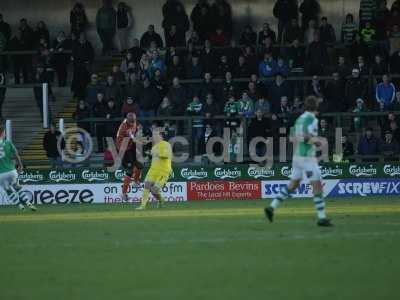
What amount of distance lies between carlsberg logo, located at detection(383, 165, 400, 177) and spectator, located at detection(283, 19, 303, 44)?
6171 millimetres

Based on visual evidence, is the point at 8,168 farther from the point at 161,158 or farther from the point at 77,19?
the point at 77,19

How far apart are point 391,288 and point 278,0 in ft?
74.0

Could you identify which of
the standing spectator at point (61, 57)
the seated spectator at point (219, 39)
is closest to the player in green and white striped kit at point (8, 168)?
the standing spectator at point (61, 57)

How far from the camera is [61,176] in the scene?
1185 inches

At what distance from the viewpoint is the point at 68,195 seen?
3016 centimetres

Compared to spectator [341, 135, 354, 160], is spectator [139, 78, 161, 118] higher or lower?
higher

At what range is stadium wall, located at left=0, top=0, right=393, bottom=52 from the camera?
1465 inches

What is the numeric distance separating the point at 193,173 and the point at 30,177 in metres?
4.50

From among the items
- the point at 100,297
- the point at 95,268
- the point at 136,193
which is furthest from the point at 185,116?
the point at 100,297

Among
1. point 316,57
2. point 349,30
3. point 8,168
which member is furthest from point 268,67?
point 8,168

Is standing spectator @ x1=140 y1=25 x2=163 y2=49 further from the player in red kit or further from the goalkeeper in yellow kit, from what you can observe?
the goalkeeper in yellow kit

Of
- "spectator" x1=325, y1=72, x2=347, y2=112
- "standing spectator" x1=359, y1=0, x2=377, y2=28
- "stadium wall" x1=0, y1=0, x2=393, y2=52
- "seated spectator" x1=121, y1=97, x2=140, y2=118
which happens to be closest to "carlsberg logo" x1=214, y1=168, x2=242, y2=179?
"seated spectator" x1=121, y1=97, x2=140, y2=118

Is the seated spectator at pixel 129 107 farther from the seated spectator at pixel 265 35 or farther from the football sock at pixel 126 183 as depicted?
the seated spectator at pixel 265 35

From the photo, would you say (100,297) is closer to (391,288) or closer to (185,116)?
(391,288)
